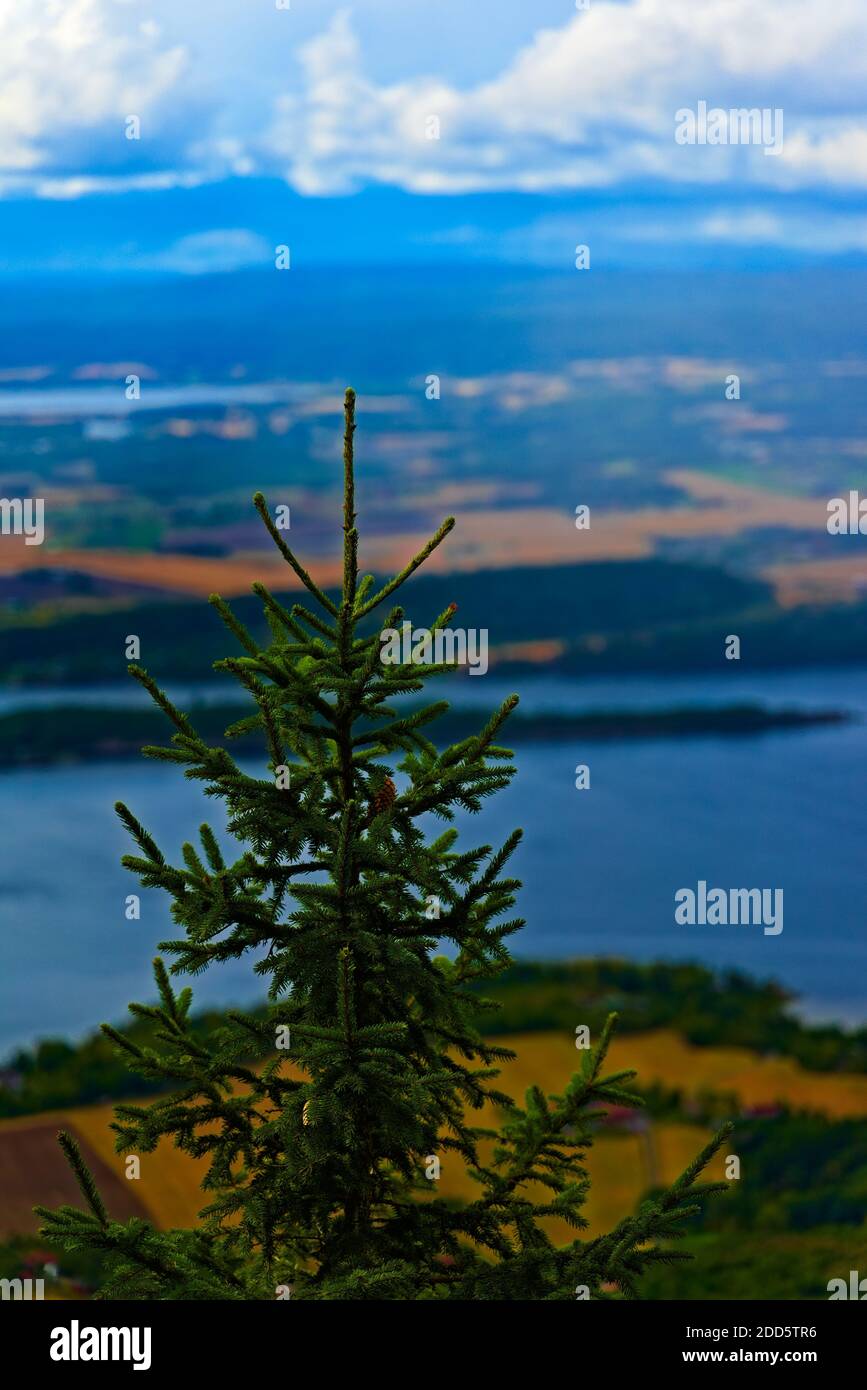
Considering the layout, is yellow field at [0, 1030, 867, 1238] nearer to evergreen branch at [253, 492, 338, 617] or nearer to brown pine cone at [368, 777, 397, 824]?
brown pine cone at [368, 777, 397, 824]

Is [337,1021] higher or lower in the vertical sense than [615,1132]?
higher

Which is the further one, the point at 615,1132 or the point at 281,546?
the point at 615,1132

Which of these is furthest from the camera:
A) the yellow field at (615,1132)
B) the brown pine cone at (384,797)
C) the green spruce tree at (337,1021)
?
the yellow field at (615,1132)

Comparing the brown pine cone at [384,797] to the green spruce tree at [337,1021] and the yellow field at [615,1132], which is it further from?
the yellow field at [615,1132]

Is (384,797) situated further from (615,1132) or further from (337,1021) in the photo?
(615,1132)

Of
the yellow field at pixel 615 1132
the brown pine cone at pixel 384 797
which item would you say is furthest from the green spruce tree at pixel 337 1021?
the yellow field at pixel 615 1132

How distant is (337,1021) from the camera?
120 inches

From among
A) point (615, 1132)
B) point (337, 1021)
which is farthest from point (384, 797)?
point (615, 1132)

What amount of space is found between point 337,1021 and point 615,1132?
11.7 metres

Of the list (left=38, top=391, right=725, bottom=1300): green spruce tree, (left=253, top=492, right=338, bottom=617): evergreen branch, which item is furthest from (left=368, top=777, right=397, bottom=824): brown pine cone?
(left=253, top=492, right=338, bottom=617): evergreen branch

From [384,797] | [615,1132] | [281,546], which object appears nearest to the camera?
[281,546]

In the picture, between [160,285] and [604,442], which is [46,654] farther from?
[604,442]

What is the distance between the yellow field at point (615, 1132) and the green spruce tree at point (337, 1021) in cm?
525

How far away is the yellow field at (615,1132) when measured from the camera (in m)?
11.0
